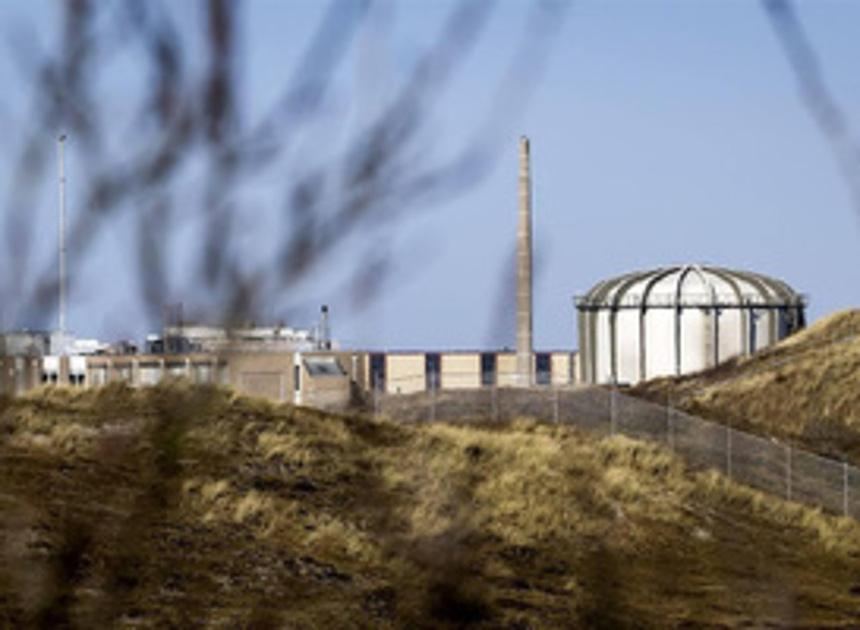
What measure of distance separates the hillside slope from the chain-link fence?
5874 mm

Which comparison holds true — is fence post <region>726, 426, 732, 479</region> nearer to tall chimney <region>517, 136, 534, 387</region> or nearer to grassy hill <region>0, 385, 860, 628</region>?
grassy hill <region>0, 385, 860, 628</region>

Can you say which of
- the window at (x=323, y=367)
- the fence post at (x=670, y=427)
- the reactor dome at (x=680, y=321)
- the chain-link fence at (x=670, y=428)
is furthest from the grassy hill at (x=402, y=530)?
the reactor dome at (x=680, y=321)

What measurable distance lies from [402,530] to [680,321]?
164ft

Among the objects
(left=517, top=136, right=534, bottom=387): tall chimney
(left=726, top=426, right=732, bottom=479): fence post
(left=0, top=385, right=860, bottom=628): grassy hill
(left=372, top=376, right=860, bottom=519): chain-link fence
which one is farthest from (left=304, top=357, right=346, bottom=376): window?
(left=726, top=426, right=732, bottom=479): fence post

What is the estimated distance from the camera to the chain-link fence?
3309cm

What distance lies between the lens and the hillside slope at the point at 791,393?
4384 cm

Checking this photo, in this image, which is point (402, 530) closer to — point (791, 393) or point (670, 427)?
point (670, 427)

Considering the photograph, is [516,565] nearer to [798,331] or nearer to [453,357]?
[798,331]

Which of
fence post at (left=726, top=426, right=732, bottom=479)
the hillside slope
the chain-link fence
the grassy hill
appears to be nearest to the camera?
the grassy hill

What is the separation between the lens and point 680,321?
60094mm

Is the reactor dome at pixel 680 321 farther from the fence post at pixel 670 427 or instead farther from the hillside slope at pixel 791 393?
the fence post at pixel 670 427

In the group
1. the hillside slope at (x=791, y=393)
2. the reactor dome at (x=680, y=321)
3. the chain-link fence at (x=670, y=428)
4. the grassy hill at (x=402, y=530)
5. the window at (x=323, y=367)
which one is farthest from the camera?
the reactor dome at (x=680, y=321)

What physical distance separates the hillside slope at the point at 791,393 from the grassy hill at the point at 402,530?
1080 cm

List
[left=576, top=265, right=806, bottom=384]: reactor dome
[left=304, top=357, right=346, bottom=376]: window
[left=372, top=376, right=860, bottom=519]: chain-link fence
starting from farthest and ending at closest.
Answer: [left=576, top=265, right=806, bottom=384]: reactor dome < [left=304, top=357, right=346, bottom=376]: window < [left=372, top=376, right=860, bottom=519]: chain-link fence
